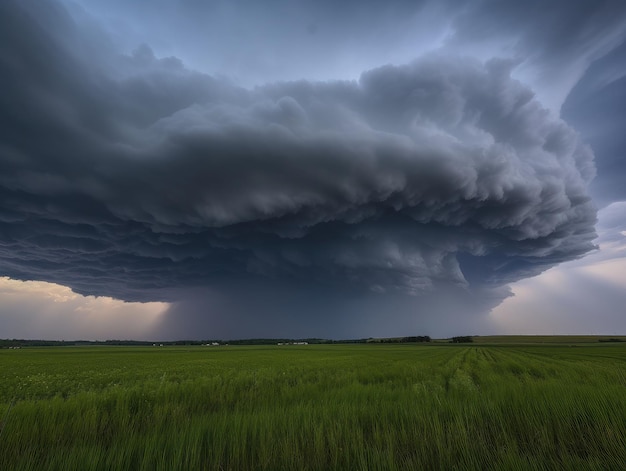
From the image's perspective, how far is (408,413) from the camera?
5.23m

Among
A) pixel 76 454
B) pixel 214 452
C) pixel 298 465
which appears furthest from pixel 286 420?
pixel 76 454

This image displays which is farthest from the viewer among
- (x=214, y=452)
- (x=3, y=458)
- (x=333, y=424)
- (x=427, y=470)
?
(x=333, y=424)

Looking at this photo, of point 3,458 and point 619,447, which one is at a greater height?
point 619,447

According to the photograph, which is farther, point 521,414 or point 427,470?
point 521,414

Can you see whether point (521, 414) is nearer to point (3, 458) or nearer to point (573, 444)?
point (573, 444)

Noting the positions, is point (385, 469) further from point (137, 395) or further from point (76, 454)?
point (137, 395)

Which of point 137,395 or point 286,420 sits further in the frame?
point 137,395

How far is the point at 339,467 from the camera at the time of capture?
3.42m

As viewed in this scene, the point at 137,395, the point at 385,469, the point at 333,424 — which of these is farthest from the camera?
the point at 137,395

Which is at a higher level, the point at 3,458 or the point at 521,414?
the point at 521,414

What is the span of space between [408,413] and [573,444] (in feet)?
7.11

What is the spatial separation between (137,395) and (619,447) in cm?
972

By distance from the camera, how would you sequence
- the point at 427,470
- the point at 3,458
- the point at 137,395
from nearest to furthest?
the point at 427,470
the point at 3,458
the point at 137,395

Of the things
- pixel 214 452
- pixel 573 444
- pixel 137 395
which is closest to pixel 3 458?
pixel 214 452
